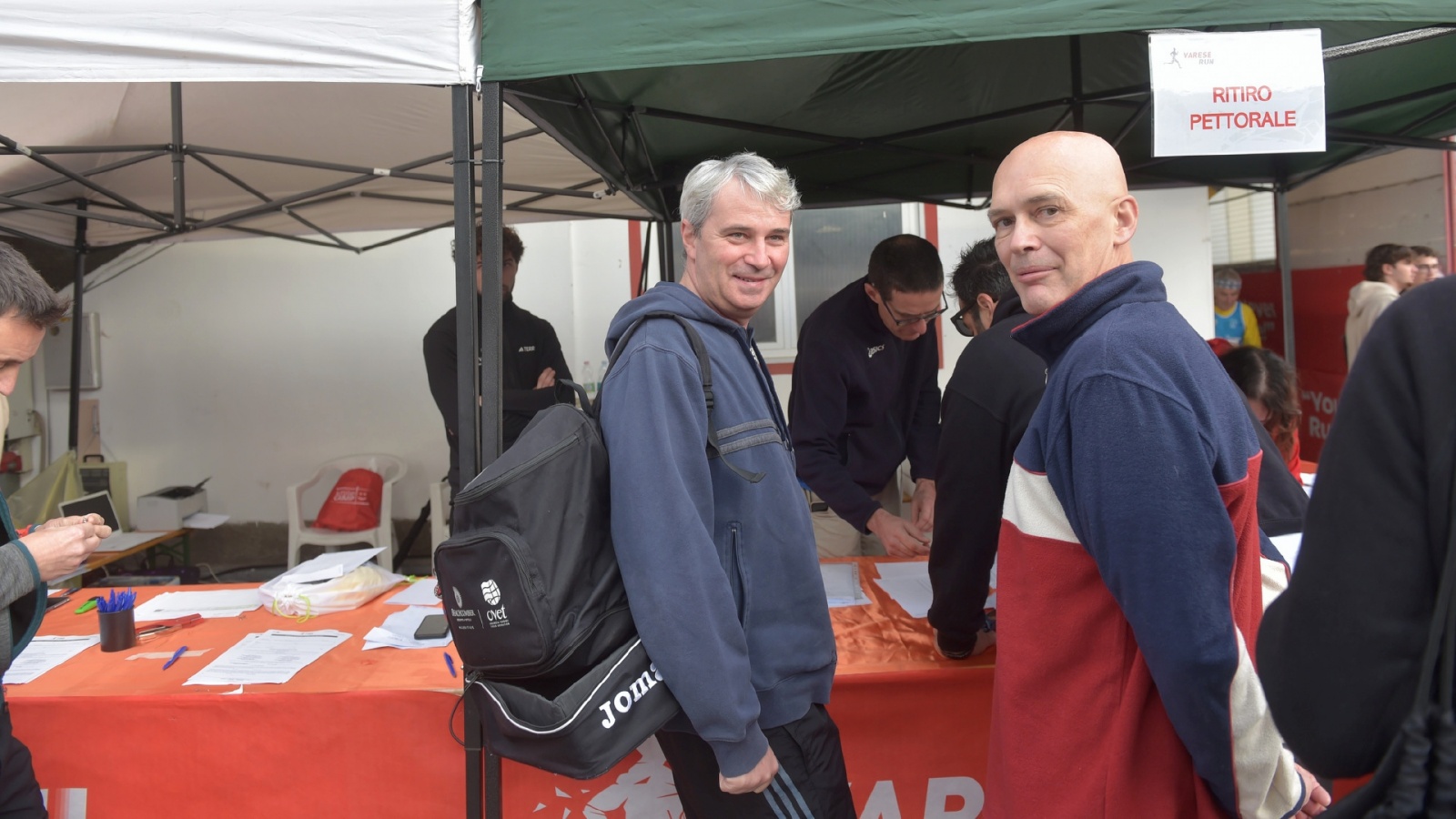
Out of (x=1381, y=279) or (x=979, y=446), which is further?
(x=1381, y=279)

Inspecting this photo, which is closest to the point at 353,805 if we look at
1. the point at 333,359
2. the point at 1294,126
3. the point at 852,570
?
the point at 852,570

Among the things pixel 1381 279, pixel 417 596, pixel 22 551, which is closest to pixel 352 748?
pixel 417 596

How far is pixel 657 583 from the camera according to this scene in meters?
1.35

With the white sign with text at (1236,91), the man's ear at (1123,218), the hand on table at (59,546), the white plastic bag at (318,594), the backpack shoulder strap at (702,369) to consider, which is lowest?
the white plastic bag at (318,594)

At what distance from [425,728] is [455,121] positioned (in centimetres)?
136

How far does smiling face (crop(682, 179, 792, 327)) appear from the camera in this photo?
1572 mm

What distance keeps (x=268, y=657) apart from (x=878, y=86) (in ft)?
8.76

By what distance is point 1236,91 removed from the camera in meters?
1.84

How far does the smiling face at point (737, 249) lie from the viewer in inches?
61.9

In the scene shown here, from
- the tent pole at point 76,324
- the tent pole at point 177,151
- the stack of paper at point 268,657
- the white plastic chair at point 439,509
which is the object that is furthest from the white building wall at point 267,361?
the stack of paper at point 268,657

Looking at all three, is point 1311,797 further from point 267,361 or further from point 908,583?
point 267,361

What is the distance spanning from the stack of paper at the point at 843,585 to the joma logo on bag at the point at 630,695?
3.24 ft

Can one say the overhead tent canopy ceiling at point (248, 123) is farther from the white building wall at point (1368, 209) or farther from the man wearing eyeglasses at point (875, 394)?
the white building wall at point (1368, 209)

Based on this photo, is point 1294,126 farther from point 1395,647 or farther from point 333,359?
point 333,359
